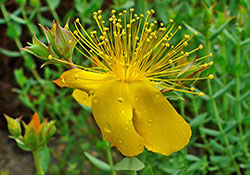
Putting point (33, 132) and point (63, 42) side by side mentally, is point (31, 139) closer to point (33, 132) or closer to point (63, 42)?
point (33, 132)

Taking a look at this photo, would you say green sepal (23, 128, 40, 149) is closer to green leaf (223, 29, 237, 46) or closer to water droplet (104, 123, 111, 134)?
water droplet (104, 123, 111, 134)

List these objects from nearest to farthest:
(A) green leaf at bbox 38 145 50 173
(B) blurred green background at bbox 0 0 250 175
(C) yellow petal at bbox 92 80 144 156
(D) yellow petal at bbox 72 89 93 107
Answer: (C) yellow petal at bbox 92 80 144 156
(D) yellow petal at bbox 72 89 93 107
(A) green leaf at bbox 38 145 50 173
(B) blurred green background at bbox 0 0 250 175

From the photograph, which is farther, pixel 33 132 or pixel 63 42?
pixel 33 132

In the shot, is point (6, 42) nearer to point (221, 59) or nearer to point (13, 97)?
point (13, 97)

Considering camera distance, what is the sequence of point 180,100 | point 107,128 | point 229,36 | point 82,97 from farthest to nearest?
point 229,36 → point 180,100 → point 82,97 → point 107,128

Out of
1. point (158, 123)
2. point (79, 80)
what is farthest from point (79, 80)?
point (158, 123)

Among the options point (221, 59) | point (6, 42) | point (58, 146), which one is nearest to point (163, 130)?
point (221, 59)

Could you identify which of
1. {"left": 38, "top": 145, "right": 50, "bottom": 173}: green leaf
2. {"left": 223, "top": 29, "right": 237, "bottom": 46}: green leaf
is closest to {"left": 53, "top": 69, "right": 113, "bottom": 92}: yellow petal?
{"left": 38, "top": 145, "right": 50, "bottom": 173}: green leaf
